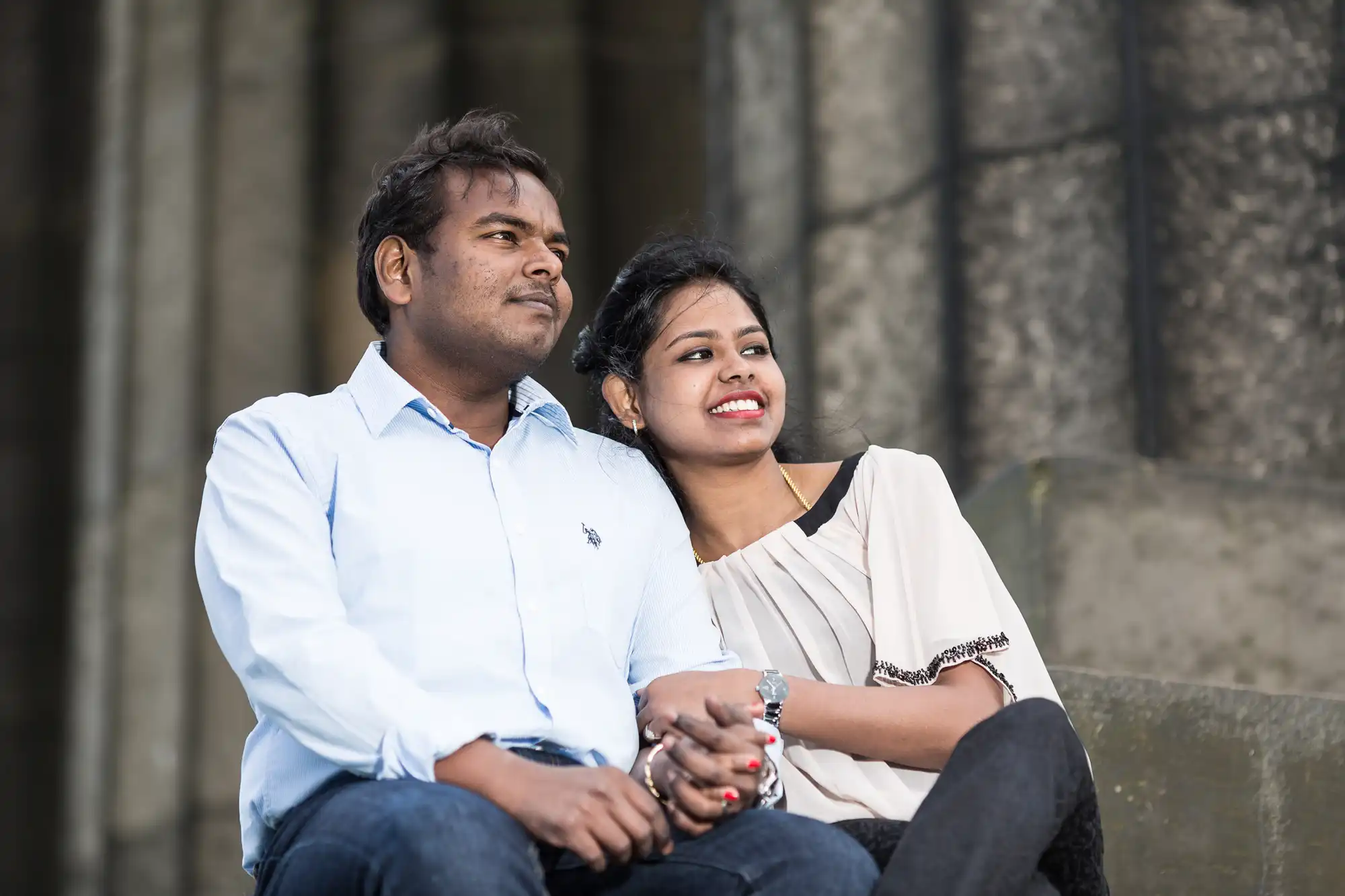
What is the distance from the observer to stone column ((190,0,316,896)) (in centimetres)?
816

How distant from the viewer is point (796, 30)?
5617mm

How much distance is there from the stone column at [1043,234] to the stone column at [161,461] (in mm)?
4300

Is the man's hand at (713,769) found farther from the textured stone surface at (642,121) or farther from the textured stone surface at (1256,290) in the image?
the textured stone surface at (642,121)

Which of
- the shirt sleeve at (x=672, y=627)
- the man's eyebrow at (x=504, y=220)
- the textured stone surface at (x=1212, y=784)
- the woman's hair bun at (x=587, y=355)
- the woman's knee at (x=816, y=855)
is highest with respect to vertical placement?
the man's eyebrow at (x=504, y=220)

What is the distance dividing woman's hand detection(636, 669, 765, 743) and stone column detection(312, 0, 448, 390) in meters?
5.71

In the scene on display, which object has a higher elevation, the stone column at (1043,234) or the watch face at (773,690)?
the stone column at (1043,234)

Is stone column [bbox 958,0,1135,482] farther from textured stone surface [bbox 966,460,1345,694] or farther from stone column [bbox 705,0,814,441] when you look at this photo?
textured stone surface [bbox 966,460,1345,694]

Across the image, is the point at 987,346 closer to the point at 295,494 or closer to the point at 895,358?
the point at 895,358

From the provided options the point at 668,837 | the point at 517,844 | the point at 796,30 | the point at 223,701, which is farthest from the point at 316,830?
the point at 223,701

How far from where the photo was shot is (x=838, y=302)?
17.5 feet

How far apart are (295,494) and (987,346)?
2.62 m

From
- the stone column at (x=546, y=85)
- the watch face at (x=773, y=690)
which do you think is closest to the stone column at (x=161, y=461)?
the stone column at (x=546, y=85)

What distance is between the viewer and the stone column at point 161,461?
7.93 meters

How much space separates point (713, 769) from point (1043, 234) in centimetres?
270
